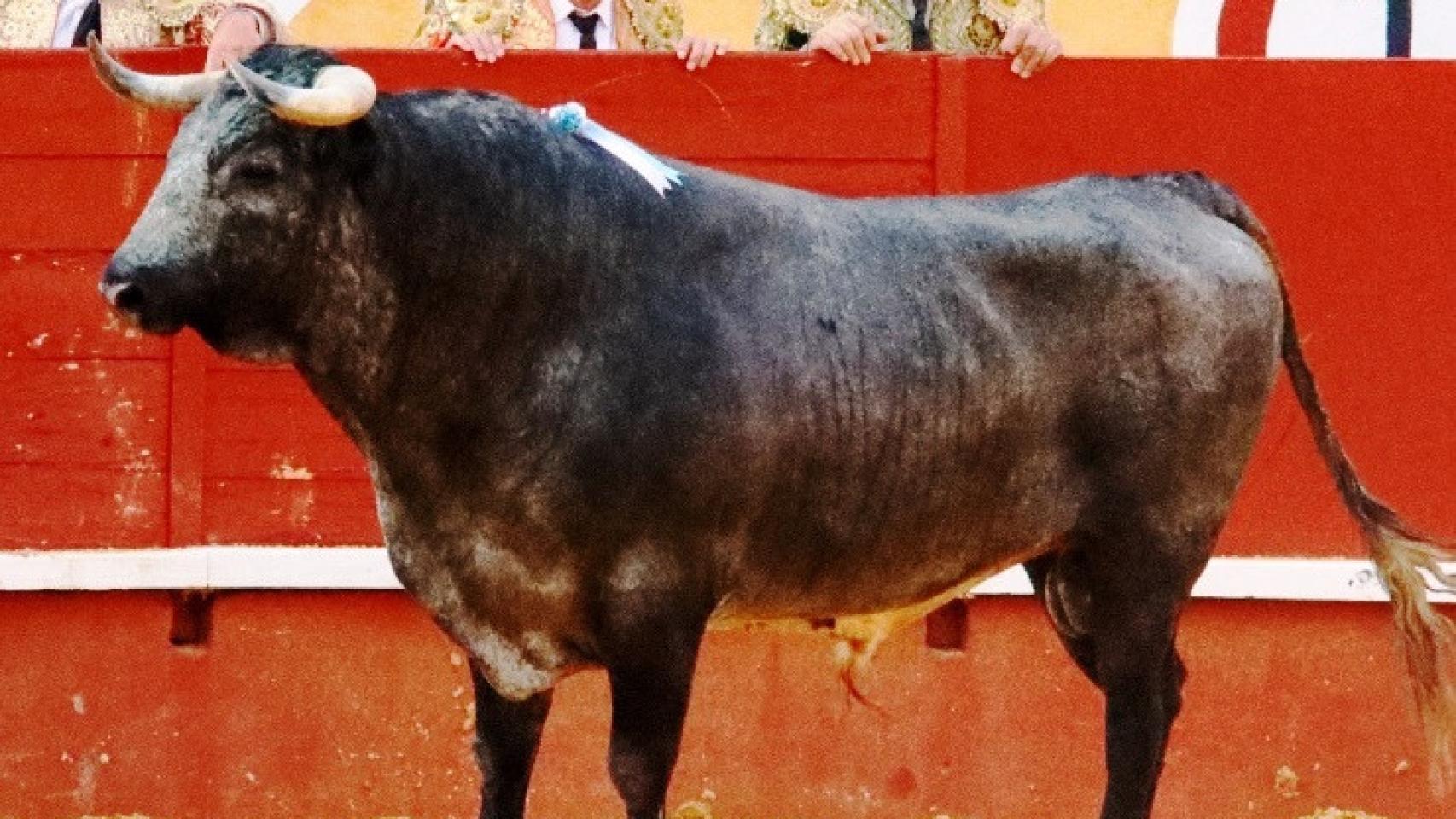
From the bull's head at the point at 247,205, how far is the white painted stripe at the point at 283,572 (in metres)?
1.97

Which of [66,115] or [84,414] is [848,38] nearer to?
[66,115]

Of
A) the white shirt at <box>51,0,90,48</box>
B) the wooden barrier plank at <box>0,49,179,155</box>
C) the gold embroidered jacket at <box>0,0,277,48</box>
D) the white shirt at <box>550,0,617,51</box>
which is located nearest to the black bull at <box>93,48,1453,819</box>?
the white shirt at <box>550,0,617,51</box>

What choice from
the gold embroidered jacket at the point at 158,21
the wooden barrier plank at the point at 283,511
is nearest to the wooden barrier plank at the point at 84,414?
the wooden barrier plank at the point at 283,511

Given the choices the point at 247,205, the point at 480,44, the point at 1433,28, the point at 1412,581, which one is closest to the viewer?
the point at 247,205

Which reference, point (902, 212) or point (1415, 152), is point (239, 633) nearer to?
point (902, 212)

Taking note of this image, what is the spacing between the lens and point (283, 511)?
18.3 ft

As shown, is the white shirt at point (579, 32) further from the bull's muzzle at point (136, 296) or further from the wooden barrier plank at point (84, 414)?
the bull's muzzle at point (136, 296)

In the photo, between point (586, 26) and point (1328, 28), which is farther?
point (1328, 28)

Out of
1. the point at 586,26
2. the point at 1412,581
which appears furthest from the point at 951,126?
the point at 1412,581

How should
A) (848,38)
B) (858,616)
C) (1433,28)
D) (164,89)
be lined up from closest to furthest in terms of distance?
(164,89), (858,616), (848,38), (1433,28)

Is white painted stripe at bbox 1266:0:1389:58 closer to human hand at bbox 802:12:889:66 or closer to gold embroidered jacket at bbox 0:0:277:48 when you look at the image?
human hand at bbox 802:12:889:66

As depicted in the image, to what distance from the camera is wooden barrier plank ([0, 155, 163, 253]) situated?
5566mm

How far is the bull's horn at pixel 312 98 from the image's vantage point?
11.4 feet

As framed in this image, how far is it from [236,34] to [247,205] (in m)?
1.21
